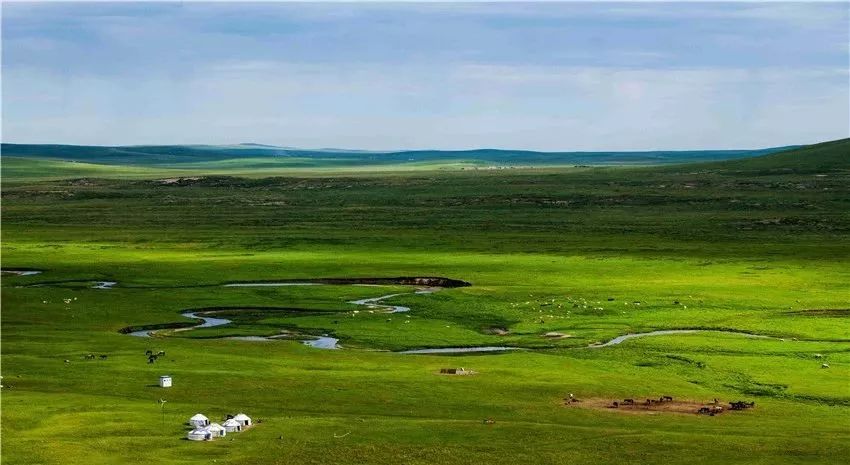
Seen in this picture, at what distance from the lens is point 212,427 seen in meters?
39.3

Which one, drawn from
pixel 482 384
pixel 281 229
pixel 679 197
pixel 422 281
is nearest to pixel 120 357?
pixel 482 384

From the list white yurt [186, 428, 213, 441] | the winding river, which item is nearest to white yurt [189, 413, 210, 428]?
white yurt [186, 428, 213, 441]

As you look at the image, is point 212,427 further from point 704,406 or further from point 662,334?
point 662,334

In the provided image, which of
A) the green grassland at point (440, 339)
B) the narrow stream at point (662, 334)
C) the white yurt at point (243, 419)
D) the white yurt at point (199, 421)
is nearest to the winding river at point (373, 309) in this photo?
the narrow stream at point (662, 334)

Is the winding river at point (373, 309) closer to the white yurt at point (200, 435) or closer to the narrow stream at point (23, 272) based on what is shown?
the narrow stream at point (23, 272)

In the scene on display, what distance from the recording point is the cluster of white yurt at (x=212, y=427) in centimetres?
3912

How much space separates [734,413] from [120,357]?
26291 mm

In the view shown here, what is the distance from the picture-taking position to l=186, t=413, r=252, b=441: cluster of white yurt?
39.1 metres

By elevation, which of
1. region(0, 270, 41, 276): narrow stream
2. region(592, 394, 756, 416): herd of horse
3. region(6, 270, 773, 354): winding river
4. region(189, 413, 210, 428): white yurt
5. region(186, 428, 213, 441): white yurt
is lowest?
region(0, 270, 41, 276): narrow stream

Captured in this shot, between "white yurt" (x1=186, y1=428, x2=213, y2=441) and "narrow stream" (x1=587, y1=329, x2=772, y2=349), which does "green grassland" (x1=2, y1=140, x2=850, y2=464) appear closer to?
"white yurt" (x1=186, y1=428, x2=213, y2=441)

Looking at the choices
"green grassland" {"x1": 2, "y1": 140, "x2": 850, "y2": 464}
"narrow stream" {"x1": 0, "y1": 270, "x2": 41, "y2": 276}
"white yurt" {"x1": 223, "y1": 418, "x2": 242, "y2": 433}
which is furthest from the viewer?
"narrow stream" {"x1": 0, "y1": 270, "x2": 41, "y2": 276}

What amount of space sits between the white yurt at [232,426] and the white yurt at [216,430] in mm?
317

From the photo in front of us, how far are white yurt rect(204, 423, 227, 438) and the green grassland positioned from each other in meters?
0.28

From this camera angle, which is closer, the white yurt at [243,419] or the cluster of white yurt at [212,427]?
the cluster of white yurt at [212,427]
